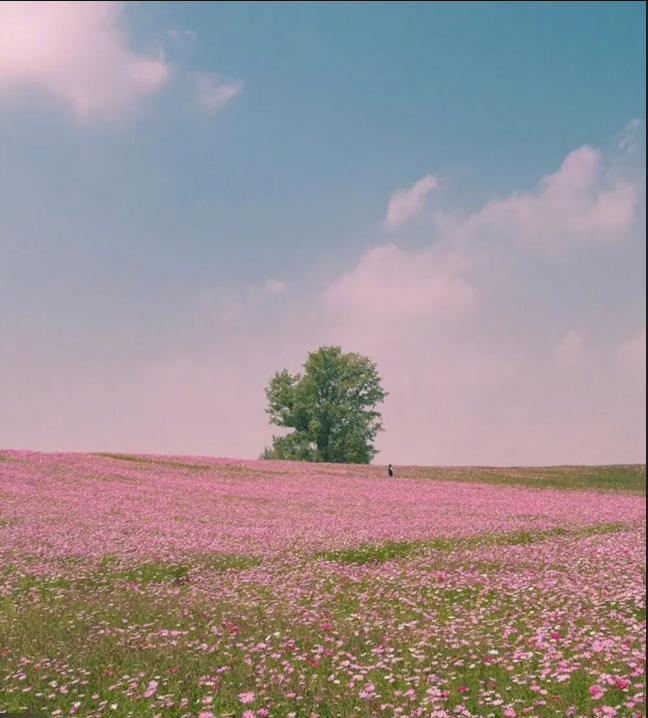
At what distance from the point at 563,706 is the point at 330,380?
90.5 m

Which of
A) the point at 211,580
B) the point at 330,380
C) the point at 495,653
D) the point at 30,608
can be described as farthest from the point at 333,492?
the point at 330,380

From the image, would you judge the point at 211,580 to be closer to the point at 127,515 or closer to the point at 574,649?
the point at 574,649

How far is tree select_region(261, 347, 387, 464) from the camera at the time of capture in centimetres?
9656

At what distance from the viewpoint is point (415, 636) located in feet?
48.8

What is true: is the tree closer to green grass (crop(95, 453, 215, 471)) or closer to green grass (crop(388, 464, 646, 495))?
green grass (crop(388, 464, 646, 495))

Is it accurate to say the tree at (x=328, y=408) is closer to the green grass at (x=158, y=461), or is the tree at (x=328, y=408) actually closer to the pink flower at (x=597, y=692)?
the green grass at (x=158, y=461)

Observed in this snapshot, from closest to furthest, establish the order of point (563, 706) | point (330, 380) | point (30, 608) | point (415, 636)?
point (563, 706), point (415, 636), point (30, 608), point (330, 380)

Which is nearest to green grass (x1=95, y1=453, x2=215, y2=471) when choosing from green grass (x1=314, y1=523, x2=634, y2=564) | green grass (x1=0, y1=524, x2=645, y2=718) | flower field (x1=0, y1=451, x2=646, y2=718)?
flower field (x1=0, y1=451, x2=646, y2=718)

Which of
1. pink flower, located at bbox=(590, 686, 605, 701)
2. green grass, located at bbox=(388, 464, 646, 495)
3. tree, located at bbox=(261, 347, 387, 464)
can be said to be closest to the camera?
pink flower, located at bbox=(590, 686, 605, 701)

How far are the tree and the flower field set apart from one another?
5814 cm

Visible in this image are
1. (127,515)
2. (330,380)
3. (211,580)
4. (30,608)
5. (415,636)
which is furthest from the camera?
(330,380)

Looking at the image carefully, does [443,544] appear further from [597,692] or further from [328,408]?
[328,408]

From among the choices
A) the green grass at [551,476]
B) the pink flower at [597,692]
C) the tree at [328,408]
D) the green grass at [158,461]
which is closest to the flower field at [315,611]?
the pink flower at [597,692]

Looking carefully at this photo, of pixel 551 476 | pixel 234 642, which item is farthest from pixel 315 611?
pixel 551 476
